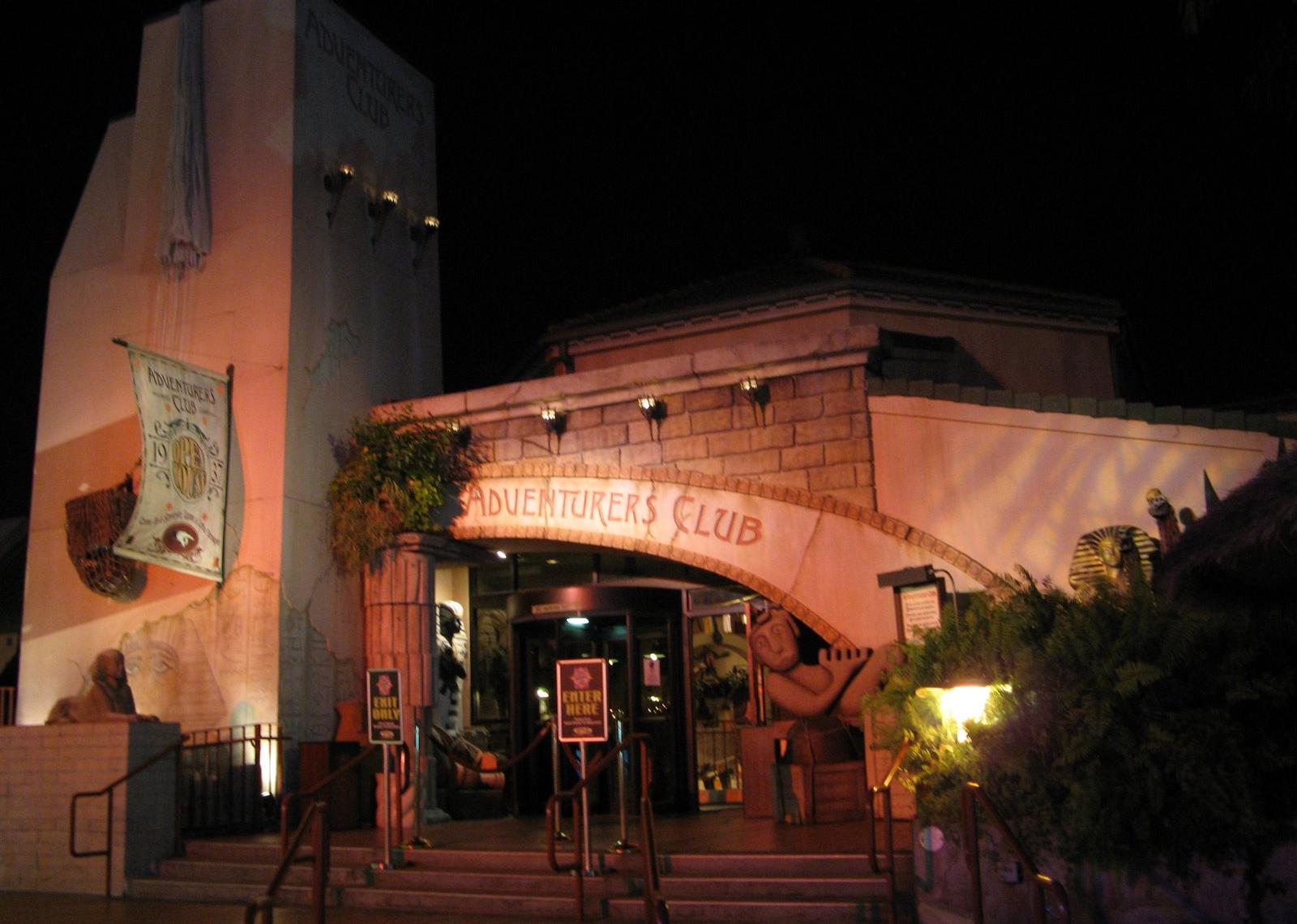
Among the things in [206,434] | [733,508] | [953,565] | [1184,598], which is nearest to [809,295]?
[733,508]

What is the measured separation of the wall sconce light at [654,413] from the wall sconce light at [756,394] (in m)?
0.96

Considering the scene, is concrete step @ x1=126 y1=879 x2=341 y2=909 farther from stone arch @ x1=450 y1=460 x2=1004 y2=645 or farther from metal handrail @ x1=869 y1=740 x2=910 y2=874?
stone arch @ x1=450 y1=460 x2=1004 y2=645

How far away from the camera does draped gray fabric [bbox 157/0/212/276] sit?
14453 mm

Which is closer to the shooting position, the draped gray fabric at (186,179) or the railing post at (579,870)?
the railing post at (579,870)

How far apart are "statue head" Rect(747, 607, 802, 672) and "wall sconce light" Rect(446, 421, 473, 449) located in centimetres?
419

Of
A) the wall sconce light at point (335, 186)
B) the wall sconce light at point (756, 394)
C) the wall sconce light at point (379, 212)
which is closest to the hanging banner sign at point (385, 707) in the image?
the wall sconce light at point (756, 394)

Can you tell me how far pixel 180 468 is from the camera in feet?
43.0

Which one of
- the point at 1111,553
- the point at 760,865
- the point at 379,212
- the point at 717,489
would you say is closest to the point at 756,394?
the point at 717,489

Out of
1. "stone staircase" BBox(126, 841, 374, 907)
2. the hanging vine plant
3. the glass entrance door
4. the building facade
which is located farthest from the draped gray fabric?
the glass entrance door

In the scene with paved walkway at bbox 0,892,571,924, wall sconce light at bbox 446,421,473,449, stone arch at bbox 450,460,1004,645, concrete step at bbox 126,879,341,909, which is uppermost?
wall sconce light at bbox 446,421,473,449

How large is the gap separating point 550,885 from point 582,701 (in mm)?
1427

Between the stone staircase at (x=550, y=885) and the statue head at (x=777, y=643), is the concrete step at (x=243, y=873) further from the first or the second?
the statue head at (x=777, y=643)

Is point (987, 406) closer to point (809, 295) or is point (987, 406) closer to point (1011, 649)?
point (1011, 649)

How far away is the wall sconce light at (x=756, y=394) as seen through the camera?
12766 mm
